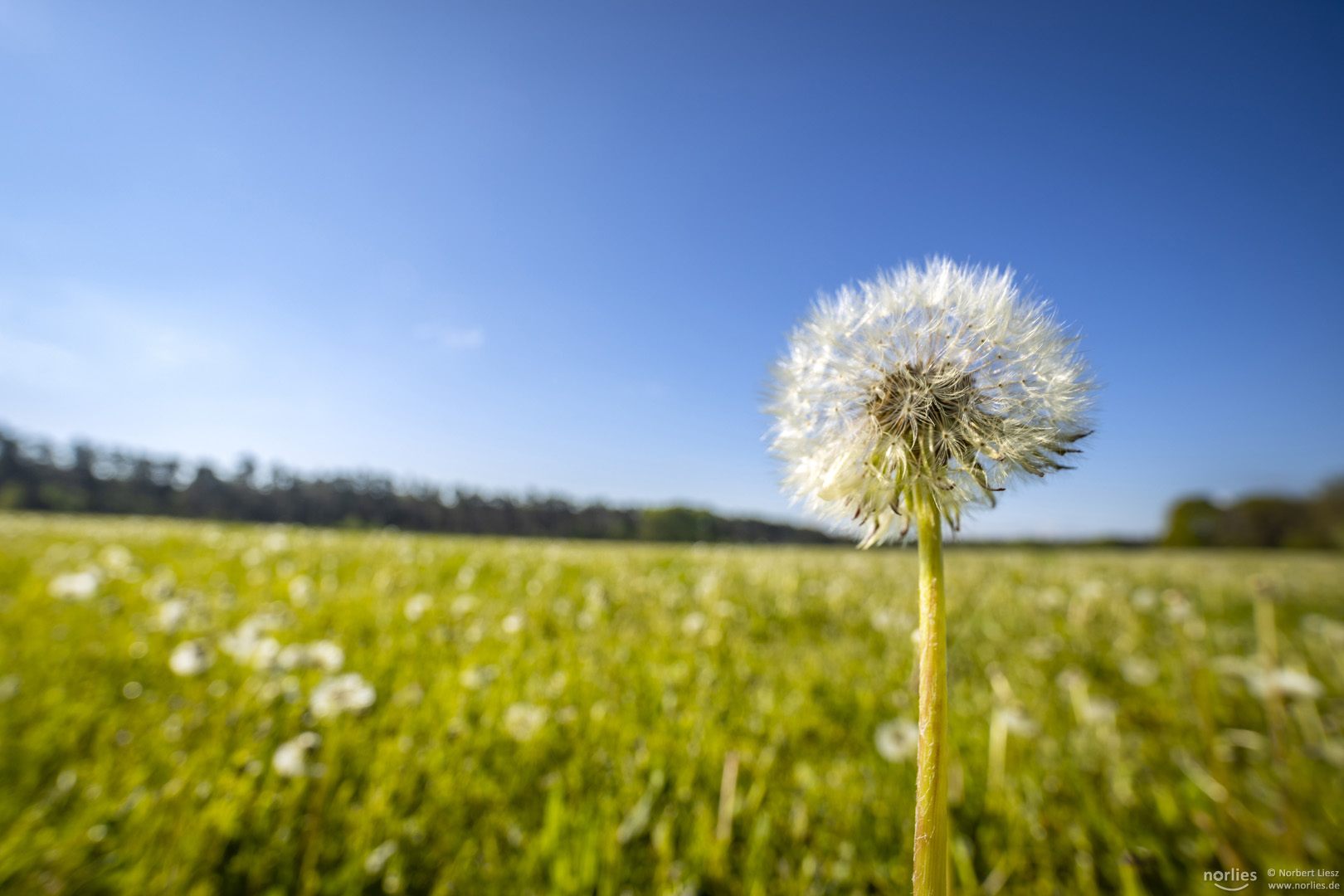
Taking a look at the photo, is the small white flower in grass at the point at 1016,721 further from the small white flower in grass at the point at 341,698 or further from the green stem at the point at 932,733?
the small white flower in grass at the point at 341,698

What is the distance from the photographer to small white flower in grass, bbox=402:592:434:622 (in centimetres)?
411

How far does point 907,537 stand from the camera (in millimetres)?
851

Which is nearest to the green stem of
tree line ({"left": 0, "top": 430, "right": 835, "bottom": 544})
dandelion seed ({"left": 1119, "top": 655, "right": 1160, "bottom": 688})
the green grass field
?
the green grass field

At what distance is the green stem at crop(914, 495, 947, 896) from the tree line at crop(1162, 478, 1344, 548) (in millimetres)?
57150

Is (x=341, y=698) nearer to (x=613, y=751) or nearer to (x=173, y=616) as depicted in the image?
(x=613, y=751)

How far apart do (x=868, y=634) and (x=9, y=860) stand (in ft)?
15.1

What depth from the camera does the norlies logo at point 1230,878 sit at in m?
1.66

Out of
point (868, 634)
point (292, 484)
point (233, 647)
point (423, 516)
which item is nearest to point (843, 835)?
point (868, 634)

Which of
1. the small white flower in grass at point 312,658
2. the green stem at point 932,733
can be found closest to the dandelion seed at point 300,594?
the small white flower in grass at point 312,658

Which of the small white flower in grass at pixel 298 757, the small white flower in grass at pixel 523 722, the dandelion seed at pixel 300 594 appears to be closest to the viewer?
the small white flower in grass at pixel 298 757

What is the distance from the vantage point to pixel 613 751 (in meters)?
2.56

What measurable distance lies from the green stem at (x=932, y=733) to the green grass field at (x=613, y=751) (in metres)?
0.73

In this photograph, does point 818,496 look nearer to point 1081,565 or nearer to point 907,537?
point 907,537

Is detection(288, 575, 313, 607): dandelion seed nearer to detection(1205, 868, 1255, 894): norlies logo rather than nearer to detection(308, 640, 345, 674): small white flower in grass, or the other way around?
detection(308, 640, 345, 674): small white flower in grass
